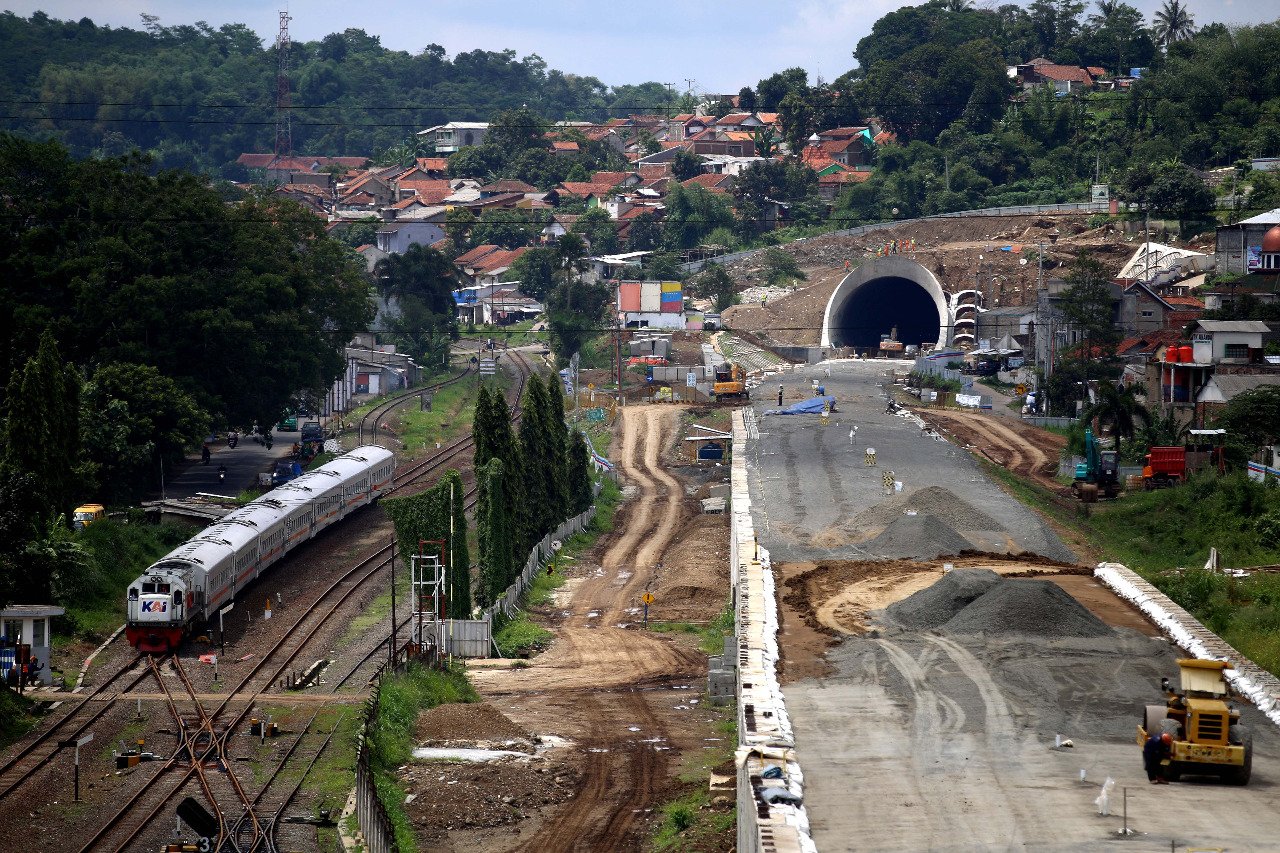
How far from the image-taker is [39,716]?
111 ft

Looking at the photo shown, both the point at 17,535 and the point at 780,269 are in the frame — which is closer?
the point at 17,535

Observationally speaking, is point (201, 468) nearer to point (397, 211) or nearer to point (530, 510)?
point (530, 510)

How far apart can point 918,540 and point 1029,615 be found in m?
12.2

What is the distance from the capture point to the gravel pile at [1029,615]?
3266cm

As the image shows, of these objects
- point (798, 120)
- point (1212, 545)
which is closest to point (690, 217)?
point (798, 120)

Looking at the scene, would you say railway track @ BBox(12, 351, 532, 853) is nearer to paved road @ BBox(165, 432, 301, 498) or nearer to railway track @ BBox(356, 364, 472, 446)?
paved road @ BBox(165, 432, 301, 498)

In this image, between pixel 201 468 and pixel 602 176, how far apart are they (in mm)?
86976

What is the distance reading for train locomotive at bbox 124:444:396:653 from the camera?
131 feet

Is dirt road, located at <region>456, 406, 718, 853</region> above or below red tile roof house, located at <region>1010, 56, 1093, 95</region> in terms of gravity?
below

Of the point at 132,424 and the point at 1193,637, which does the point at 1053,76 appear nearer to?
the point at 132,424

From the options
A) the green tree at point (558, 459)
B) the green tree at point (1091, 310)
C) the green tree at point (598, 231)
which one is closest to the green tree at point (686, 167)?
the green tree at point (598, 231)

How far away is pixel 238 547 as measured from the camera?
44.9 m

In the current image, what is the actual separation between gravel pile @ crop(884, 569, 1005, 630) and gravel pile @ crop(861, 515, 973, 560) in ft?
25.8

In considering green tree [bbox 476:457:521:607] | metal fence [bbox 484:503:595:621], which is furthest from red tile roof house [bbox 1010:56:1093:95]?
green tree [bbox 476:457:521:607]
